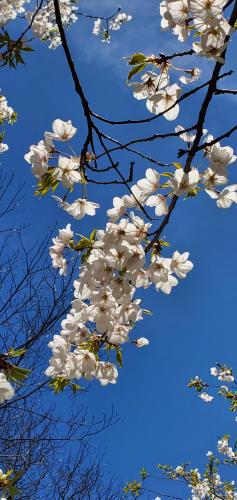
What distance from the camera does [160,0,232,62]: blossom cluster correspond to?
1.24 m

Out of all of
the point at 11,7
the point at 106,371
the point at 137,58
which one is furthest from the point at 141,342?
the point at 11,7

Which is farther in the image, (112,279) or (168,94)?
(168,94)

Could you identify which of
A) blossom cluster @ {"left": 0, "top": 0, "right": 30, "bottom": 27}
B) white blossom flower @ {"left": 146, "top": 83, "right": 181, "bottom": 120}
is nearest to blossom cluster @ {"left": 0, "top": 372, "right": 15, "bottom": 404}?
white blossom flower @ {"left": 146, "top": 83, "right": 181, "bottom": 120}

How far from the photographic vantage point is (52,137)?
1.55 m

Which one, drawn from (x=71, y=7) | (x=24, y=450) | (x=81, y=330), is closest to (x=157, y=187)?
(x=81, y=330)

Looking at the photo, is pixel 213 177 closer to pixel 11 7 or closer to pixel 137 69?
pixel 137 69

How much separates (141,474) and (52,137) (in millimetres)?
6916

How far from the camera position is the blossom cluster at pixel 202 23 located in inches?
48.8

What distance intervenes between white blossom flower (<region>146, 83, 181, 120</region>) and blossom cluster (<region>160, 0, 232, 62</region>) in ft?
0.55

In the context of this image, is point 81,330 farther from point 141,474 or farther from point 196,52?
point 141,474

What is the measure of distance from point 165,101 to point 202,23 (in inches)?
11.2

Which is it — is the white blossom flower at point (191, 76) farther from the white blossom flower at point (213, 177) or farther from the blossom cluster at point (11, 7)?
the blossom cluster at point (11, 7)

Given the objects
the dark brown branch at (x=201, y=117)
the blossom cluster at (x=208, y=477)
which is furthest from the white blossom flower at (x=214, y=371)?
the dark brown branch at (x=201, y=117)

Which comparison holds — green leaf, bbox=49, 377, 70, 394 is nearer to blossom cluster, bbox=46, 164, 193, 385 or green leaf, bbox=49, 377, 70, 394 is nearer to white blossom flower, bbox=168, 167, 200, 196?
blossom cluster, bbox=46, 164, 193, 385
